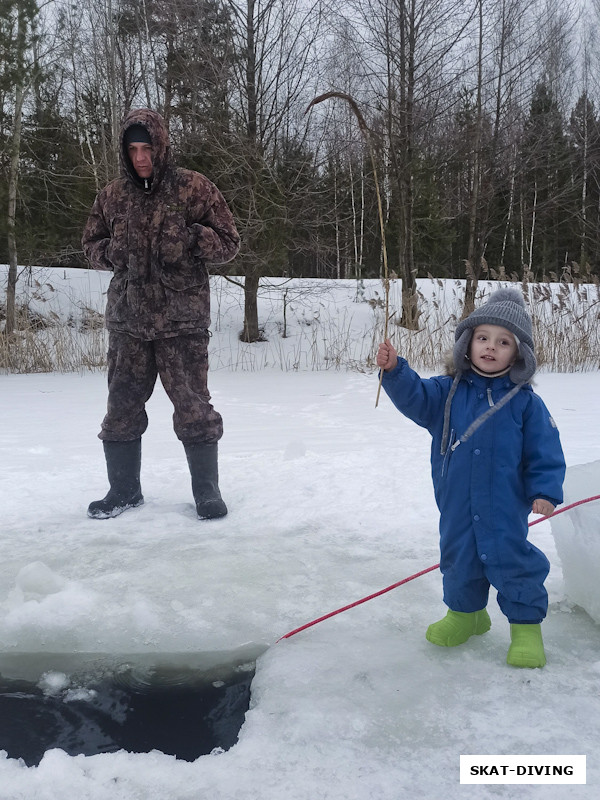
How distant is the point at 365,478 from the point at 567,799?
213cm

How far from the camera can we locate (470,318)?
72.9 inches

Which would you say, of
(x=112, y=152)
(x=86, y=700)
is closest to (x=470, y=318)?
(x=86, y=700)

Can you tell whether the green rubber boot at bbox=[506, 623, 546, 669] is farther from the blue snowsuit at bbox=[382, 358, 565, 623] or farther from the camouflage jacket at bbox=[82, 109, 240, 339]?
the camouflage jacket at bbox=[82, 109, 240, 339]

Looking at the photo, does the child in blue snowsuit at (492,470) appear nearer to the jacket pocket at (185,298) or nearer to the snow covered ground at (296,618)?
the snow covered ground at (296,618)

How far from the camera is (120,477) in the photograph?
9.87 feet

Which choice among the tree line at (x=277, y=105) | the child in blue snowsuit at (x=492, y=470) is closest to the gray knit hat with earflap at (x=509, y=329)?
the child in blue snowsuit at (x=492, y=470)

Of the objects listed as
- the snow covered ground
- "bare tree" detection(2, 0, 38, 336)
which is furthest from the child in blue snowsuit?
"bare tree" detection(2, 0, 38, 336)

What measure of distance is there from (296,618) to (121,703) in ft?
1.89

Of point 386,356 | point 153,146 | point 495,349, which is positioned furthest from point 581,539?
point 153,146

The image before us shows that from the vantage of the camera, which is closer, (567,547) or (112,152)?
(567,547)

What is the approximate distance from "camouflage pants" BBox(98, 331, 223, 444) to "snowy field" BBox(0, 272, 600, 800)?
1.20ft

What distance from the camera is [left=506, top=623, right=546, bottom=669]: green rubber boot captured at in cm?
171

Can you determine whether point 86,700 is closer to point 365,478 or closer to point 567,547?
point 567,547

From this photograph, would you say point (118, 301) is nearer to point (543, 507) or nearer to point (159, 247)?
point (159, 247)
